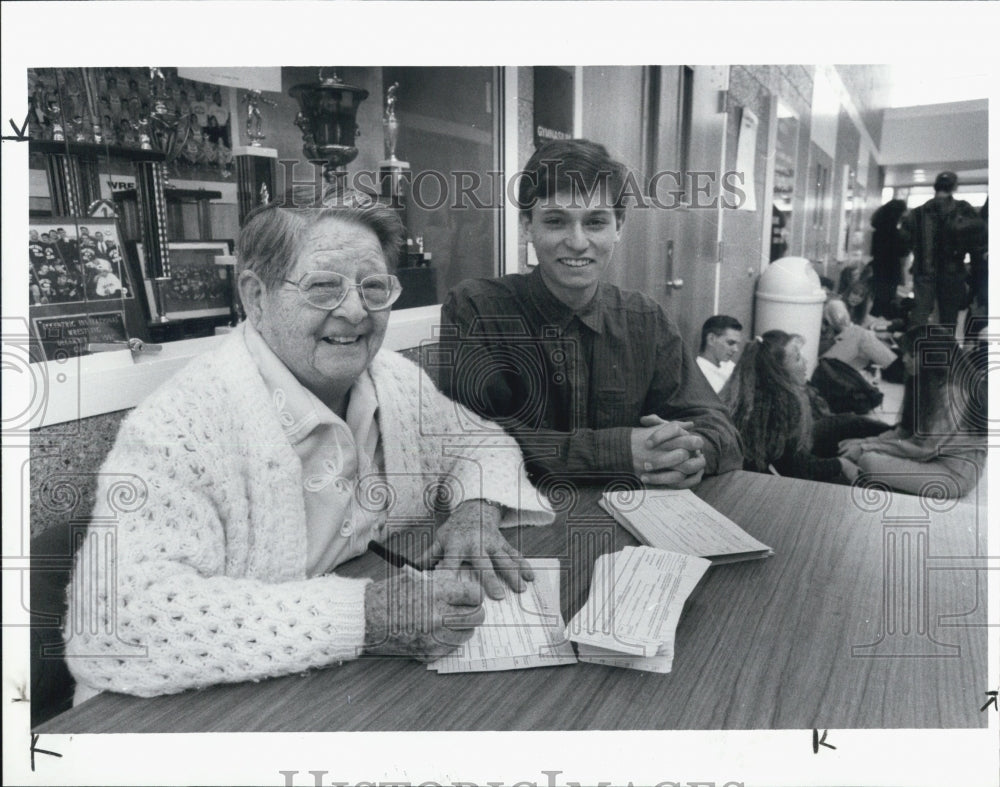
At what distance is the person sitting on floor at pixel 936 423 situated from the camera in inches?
62.0

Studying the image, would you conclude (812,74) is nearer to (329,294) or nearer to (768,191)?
(768,191)

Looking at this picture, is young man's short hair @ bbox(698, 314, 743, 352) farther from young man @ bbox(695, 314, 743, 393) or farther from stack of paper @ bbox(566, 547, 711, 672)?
stack of paper @ bbox(566, 547, 711, 672)

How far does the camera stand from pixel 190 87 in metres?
1.42

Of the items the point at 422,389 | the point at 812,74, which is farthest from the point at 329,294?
the point at 812,74

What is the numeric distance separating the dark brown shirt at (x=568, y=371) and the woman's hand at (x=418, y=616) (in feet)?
0.96

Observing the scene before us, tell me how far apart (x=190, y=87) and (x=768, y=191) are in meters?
1.07

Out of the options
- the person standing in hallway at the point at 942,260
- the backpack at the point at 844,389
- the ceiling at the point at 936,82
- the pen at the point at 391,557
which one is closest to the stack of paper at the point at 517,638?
the pen at the point at 391,557

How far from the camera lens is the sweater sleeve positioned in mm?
1268

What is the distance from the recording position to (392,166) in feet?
4.79

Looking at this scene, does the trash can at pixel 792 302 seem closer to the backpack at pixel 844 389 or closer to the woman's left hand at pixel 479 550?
the backpack at pixel 844 389

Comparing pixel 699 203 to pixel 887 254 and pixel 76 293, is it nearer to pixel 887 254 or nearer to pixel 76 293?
pixel 887 254

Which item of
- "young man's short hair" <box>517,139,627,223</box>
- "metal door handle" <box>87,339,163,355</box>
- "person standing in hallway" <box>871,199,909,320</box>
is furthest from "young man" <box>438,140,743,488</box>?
"metal door handle" <box>87,339,163,355</box>

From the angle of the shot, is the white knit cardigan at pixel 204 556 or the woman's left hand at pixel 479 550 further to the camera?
the woman's left hand at pixel 479 550

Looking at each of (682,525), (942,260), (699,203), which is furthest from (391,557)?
(942,260)
